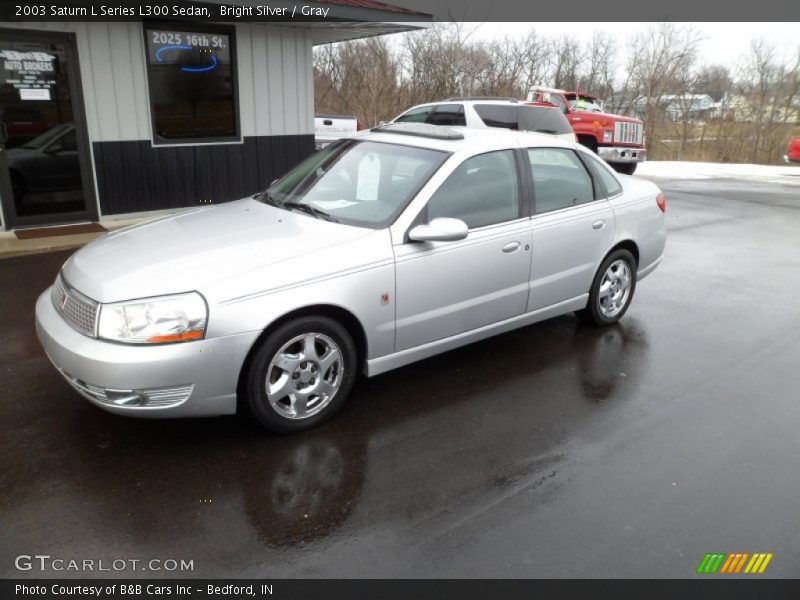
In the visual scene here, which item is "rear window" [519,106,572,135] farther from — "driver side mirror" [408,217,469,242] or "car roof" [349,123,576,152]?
"driver side mirror" [408,217,469,242]

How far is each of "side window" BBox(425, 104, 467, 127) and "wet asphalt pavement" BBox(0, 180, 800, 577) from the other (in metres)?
8.94

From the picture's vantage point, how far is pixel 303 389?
3799mm

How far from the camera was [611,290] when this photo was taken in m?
5.64

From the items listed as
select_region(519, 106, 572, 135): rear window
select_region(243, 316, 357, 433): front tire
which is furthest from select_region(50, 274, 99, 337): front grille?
select_region(519, 106, 572, 135): rear window

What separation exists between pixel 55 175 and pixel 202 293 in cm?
661

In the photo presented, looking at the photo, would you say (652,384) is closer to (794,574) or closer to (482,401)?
(482,401)

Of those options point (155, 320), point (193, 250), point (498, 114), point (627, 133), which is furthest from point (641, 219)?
point (627, 133)

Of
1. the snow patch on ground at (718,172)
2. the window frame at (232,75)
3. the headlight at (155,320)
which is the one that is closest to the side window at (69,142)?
the window frame at (232,75)

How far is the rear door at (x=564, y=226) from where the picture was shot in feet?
15.9

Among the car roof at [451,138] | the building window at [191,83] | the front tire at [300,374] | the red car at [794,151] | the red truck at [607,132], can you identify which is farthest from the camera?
the red car at [794,151]

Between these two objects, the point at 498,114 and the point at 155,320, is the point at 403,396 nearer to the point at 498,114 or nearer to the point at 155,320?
the point at 155,320

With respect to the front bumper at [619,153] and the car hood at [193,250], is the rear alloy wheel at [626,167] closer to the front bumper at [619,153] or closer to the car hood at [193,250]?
the front bumper at [619,153]

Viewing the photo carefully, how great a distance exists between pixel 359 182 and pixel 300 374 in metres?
1.55

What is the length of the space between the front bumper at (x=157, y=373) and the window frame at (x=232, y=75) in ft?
21.5
